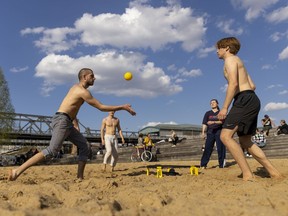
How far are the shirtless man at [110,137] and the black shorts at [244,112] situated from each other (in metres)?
4.72

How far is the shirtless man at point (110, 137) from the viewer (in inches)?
356

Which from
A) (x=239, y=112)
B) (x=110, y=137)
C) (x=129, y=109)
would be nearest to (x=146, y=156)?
(x=110, y=137)

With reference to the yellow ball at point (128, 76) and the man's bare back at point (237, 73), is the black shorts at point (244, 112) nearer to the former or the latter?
the man's bare back at point (237, 73)

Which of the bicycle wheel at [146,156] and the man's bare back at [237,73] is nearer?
the man's bare back at [237,73]

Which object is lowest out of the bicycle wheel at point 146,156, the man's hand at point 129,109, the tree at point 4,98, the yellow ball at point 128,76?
the bicycle wheel at point 146,156

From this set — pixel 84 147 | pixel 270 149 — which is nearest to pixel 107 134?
pixel 84 147

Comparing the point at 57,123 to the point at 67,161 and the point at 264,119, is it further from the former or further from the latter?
the point at 67,161

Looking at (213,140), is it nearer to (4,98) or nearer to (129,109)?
(129,109)

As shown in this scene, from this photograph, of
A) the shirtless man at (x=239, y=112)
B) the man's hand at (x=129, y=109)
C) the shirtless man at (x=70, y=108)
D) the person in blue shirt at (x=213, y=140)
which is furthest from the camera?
the person in blue shirt at (x=213, y=140)

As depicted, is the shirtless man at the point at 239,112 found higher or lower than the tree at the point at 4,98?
lower

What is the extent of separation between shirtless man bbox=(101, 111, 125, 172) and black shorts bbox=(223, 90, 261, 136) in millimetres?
4724

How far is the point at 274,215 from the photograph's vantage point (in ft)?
7.66

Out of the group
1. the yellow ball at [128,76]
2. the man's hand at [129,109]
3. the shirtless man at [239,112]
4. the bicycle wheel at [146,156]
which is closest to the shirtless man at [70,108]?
the man's hand at [129,109]

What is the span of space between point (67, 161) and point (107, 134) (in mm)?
15959
